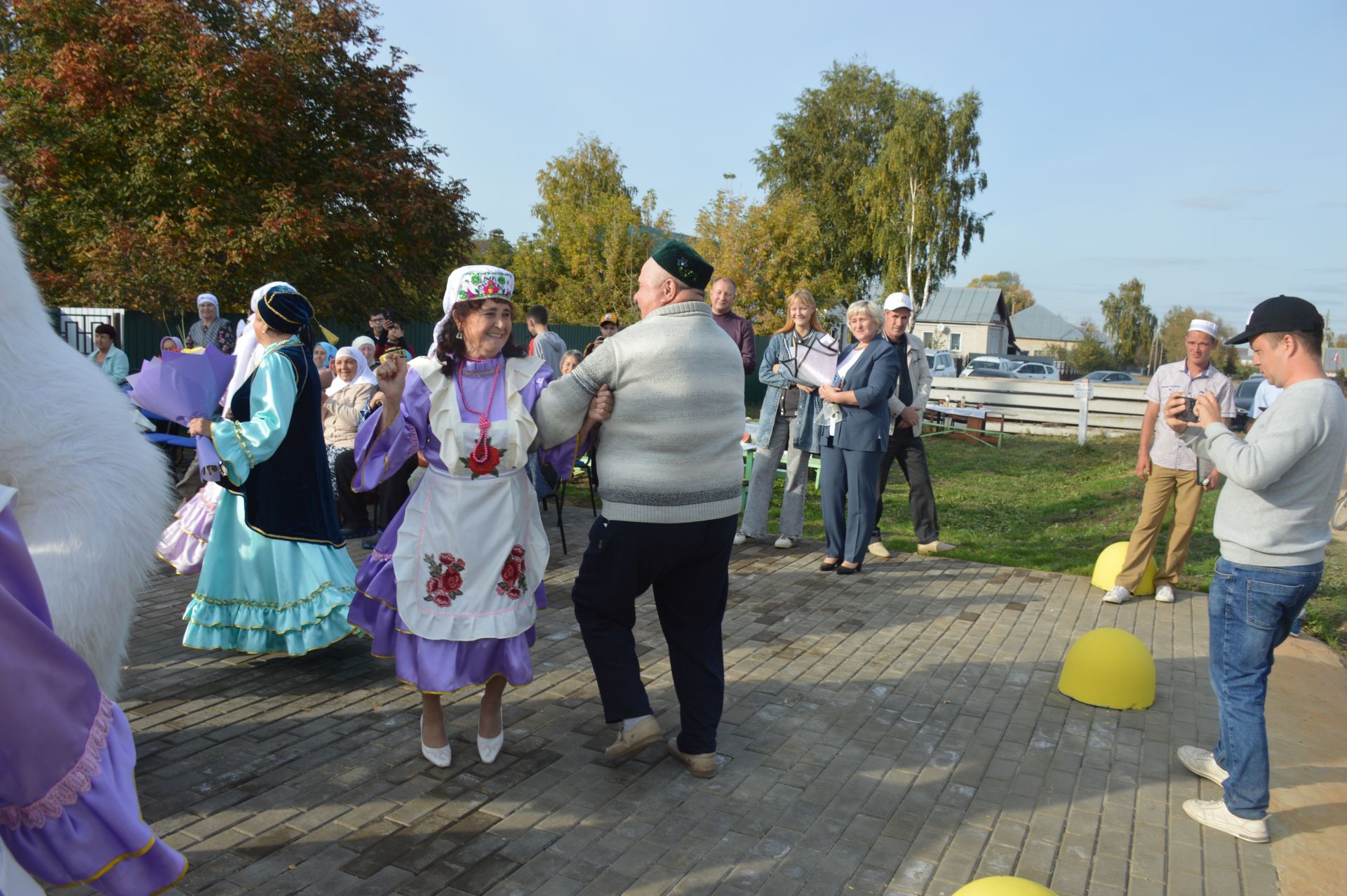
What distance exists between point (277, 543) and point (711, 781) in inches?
99.2

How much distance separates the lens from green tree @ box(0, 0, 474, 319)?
1791 cm

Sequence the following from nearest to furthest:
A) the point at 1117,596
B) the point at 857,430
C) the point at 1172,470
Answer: the point at 1172,470 → the point at 1117,596 → the point at 857,430

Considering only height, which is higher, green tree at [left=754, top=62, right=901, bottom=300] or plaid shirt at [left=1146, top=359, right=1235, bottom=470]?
green tree at [left=754, top=62, right=901, bottom=300]

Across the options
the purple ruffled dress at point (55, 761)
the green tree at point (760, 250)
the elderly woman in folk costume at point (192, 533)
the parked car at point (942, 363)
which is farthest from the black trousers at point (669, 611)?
the parked car at point (942, 363)

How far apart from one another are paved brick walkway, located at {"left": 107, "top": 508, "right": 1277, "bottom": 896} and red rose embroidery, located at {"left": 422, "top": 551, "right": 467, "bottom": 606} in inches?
30.5

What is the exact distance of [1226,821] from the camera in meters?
3.69

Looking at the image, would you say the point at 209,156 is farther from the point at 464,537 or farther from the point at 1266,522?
the point at 1266,522

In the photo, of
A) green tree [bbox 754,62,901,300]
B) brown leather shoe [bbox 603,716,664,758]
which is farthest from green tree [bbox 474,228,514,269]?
brown leather shoe [bbox 603,716,664,758]

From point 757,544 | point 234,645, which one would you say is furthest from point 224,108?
point 234,645

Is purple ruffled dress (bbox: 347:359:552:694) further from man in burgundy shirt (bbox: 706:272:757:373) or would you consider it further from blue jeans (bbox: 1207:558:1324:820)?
man in burgundy shirt (bbox: 706:272:757:373)

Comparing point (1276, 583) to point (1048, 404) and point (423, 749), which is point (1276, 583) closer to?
point (423, 749)

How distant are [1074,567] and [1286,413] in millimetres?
5100

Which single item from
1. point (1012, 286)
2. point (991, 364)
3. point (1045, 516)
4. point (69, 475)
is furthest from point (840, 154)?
point (1012, 286)

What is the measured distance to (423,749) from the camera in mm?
3990
